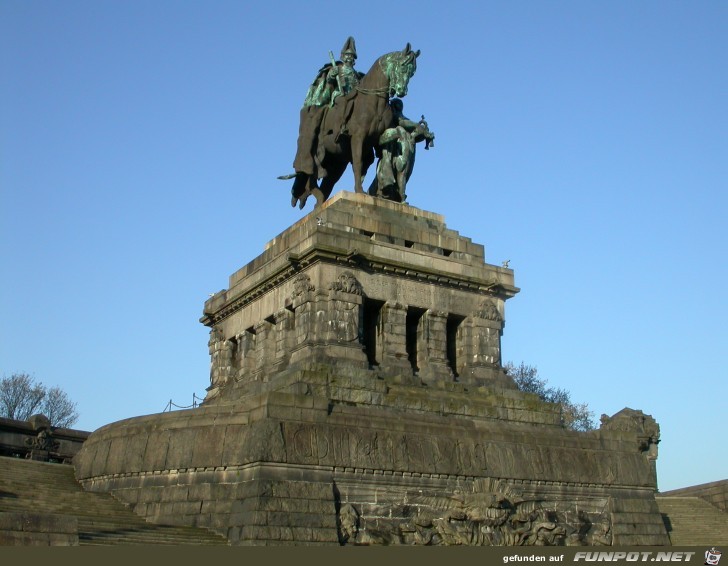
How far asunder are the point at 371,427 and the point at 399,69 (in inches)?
535

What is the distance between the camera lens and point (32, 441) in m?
34.2

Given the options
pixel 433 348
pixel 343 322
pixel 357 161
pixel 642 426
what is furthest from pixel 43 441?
pixel 642 426

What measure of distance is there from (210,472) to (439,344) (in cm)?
905

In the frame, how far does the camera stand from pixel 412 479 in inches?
848

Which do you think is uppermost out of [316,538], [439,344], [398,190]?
[398,190]

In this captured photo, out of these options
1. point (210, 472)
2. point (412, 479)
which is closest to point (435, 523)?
point (412, 479)

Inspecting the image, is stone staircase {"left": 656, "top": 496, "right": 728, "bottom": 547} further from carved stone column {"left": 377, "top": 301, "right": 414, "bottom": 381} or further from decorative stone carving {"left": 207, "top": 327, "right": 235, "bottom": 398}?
decorative stone carving {"left": 207, "top": 327, "right": 235, "bottom": 398}

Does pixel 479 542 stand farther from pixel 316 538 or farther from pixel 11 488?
pixel 11 488

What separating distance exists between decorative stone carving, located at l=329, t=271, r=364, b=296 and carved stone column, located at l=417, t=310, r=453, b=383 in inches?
99.7

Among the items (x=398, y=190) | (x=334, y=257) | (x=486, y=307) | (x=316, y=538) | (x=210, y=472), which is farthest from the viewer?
(x=398, y=190)

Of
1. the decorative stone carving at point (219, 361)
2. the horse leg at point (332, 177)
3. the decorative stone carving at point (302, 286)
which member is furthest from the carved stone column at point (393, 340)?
the horse leg at point (332, 177)

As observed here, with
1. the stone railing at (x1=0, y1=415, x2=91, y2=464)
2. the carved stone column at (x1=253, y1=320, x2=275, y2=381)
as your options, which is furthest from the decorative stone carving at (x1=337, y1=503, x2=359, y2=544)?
the stone railing at (x1=0, y1=415, x2=91, y2=464)

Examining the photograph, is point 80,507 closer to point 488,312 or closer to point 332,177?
point 488,312

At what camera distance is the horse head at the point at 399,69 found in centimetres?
3022
